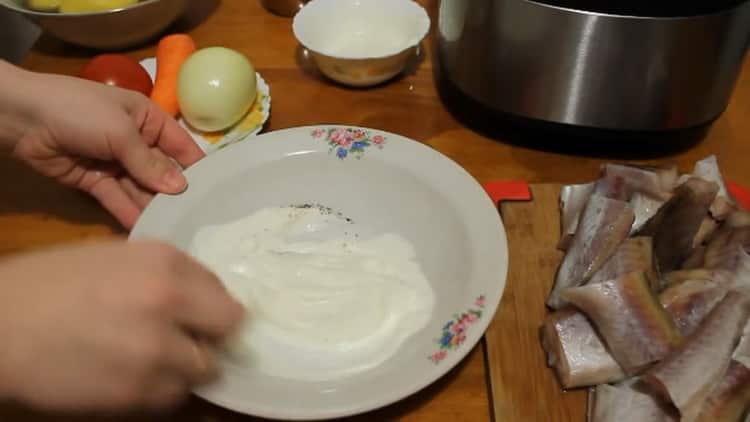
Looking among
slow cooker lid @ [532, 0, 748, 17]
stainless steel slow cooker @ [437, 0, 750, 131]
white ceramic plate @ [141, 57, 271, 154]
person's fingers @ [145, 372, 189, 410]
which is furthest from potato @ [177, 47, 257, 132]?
person's fingers @ [145, 372, 189, 410]

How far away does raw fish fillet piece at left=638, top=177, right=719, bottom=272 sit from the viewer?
786mm

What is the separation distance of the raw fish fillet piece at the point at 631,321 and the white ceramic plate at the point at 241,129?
1.75 ft

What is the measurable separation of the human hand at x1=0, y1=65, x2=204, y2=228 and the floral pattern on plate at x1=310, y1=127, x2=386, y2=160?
0.17 metres

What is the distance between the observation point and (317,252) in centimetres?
81

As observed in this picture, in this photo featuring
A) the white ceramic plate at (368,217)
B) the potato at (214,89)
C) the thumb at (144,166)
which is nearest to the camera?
the white ceramic plate at (368,217)

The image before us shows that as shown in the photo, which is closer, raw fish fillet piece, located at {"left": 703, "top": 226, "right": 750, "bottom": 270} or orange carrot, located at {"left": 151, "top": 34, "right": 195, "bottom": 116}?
raw fish fillet piece, located at {"left": 703, "top": 226, "right": 750, "bottom": 270}

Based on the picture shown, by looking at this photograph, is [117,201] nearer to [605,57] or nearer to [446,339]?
[446,339]

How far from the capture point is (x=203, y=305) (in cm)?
51

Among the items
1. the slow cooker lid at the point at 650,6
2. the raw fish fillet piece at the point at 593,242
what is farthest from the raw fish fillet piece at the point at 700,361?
the slow cooker lid at the point at 650,6

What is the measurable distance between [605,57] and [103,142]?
0.62 meters

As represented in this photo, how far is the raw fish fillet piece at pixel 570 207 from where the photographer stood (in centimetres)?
84

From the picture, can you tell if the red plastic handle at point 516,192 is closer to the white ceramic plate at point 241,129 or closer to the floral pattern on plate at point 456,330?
the floral pattern on plate at point 456,330

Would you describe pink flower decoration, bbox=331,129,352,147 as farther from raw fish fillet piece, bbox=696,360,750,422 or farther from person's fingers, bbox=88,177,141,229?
raw fish fillet piece, bbox=696,360,750,422

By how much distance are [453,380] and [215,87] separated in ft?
1.72
